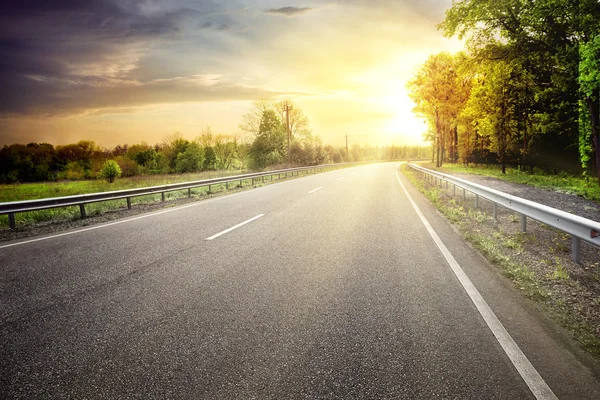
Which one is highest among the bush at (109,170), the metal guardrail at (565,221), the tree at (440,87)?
the tree at (440,87)

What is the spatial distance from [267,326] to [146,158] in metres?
83.6

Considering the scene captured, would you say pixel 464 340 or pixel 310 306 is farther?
pixel 310 306

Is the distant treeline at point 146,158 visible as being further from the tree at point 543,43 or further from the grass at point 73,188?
the tree at point 543,43

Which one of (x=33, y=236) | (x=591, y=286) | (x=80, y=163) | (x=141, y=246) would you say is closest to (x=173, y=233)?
(x=141, y=246)

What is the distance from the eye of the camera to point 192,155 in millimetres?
69000

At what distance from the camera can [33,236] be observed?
739 cm

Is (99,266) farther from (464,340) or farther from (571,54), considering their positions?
(571,54)

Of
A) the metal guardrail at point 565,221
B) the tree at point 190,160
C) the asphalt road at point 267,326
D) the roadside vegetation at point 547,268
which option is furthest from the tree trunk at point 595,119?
the tree at point 190,160

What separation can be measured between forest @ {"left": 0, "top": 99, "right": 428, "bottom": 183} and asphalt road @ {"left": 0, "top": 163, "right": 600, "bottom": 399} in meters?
36.8

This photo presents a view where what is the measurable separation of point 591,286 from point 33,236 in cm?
1025

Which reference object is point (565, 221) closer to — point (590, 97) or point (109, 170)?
point (590, 97)

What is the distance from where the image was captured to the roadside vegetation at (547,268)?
316 cm

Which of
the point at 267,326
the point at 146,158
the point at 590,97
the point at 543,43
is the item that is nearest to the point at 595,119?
the point at 590,97

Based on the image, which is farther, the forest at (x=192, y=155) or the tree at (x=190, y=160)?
the tree at (x=190, y=160)
